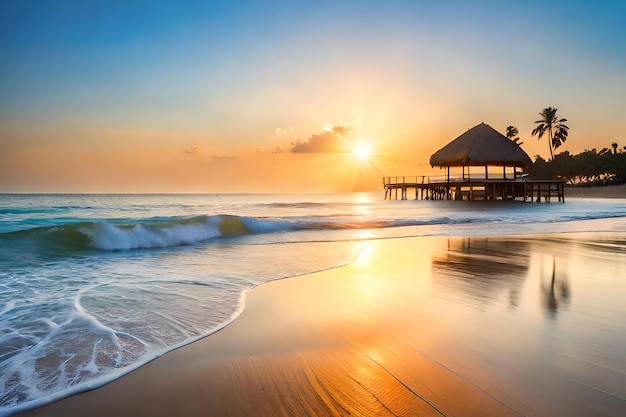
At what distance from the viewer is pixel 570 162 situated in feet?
217

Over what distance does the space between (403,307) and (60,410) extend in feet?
9.02

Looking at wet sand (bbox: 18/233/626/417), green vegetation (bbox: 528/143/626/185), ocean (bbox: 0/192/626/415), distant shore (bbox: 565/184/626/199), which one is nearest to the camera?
wet sand (bbox: 18/233/626/417)

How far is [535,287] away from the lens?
4.64 metres

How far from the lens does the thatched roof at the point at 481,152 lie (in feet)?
109

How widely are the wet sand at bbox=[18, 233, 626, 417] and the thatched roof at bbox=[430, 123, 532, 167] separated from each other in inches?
1187

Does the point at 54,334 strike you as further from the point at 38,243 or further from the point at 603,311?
the point at 38,243

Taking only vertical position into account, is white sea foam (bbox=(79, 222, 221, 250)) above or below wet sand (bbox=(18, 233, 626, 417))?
above

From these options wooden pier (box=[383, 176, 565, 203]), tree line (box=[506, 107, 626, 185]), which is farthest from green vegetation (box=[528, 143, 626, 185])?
wooden pier (box=[383, 176, 565, 203])

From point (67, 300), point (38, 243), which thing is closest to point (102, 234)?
point (38, 243)

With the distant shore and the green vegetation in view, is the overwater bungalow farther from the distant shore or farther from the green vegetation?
the green vegetation

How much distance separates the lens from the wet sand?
6.48 ft

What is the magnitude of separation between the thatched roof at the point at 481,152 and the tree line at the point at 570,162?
33019 millimetres

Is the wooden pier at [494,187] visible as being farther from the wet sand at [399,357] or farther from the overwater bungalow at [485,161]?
the wet sand at [399,357]

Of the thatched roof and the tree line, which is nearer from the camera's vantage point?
the thatched roof
